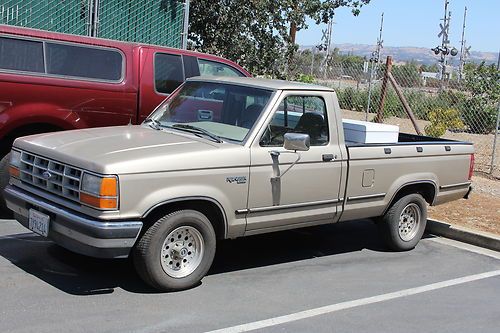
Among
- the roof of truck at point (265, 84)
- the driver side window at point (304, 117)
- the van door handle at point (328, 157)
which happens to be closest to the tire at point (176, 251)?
the driver side window at point (304, 117)

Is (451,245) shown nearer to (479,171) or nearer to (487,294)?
(487,294)

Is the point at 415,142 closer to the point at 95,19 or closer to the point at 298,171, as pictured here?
the point at 298,171

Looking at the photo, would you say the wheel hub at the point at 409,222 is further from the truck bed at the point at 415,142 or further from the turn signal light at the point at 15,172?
the turn signal light at the point at 15,172

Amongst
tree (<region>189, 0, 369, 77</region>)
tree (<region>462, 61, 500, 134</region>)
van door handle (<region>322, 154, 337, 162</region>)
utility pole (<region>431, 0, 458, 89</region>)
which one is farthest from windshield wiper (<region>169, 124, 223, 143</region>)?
utility pole (<region>431, 0, 458, 89</region>)

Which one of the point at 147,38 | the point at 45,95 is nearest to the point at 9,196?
the point at 45,95

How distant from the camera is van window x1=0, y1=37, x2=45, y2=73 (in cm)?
716

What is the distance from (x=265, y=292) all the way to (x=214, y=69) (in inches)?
157

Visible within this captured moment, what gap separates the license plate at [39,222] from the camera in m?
5.23

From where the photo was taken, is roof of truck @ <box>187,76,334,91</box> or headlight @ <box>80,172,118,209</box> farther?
roof of truck @ <box>187,76,334,91</box>

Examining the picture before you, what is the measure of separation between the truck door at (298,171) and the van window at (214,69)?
2.56m

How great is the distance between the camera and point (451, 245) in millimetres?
7949

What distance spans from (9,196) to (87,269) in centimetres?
96

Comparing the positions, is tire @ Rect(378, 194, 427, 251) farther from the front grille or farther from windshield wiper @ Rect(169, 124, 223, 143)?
the front grille

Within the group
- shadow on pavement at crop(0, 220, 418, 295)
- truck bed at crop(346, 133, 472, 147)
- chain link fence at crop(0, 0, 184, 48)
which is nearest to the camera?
shadow on pavement at crop(0, 220, 418, 295)
